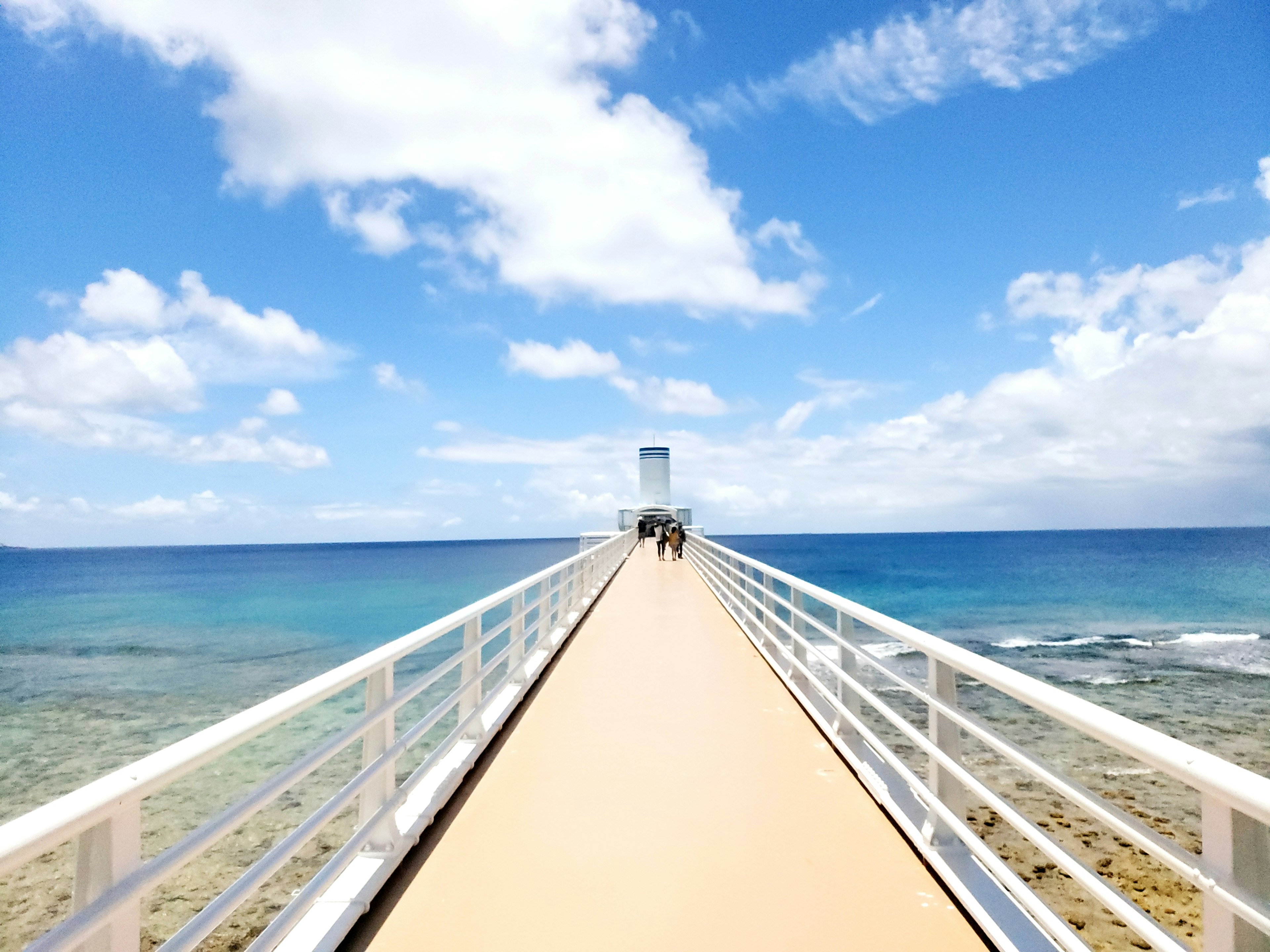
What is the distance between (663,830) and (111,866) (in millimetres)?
2678

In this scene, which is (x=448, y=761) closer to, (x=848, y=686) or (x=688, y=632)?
(x=848, y=686)

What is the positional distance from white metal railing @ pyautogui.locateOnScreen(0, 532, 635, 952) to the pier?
0.01m

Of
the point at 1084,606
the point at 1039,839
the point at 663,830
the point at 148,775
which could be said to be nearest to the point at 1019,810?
the point at 1039,839

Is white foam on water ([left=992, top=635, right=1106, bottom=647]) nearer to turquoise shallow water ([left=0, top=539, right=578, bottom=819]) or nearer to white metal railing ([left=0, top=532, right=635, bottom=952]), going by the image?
turquoise shallow water ([left=0, top=539, right=578, bottom=819])

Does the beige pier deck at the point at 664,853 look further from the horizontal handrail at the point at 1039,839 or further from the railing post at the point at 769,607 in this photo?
the railing post at the point at 769,607

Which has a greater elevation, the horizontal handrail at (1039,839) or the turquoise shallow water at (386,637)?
the horizontal handrail at (1039,839)

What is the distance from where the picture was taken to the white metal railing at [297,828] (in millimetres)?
1711

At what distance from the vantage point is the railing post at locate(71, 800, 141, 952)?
178 cm

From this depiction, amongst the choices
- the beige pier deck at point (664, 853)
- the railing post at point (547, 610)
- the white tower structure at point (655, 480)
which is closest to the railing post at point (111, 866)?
the beige pier deck at point (664, 853)

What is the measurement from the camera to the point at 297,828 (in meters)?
3.66

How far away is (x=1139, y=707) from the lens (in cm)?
1509

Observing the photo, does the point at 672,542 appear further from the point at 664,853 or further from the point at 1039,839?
the point at 1039,839

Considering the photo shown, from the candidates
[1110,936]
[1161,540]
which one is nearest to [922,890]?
[1110,936]

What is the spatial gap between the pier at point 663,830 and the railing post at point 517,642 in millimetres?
58
